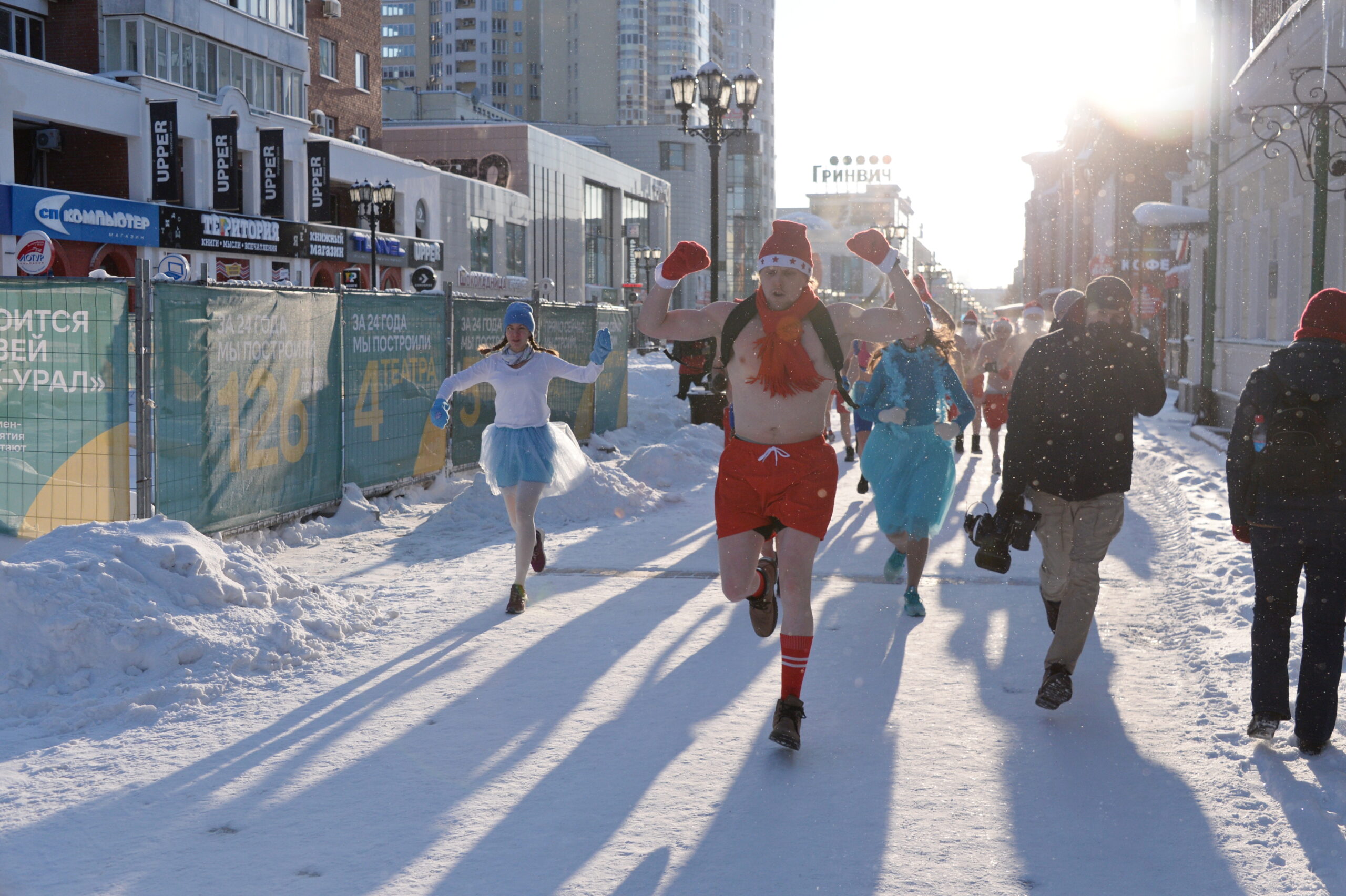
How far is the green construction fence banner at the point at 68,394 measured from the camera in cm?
823

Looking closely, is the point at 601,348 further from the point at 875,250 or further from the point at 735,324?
the point at 875,250

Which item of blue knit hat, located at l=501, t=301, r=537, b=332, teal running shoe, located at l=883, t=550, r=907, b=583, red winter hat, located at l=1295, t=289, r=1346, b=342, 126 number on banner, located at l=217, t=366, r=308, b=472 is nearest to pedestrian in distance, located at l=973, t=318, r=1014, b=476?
teal running shoe, located at l=883, t=550, r=907, b=583

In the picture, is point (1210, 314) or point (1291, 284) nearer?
point (1291, 284)

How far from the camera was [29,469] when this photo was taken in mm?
8531

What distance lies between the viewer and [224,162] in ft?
117

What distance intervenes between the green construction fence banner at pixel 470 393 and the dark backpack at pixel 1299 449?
31.3ft

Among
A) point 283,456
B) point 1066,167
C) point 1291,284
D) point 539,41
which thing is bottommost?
point 283,456

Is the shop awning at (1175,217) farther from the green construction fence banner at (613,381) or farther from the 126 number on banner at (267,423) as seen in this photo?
the 126 number on banner at (267,423)

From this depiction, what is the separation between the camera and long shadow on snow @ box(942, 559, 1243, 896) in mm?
3723

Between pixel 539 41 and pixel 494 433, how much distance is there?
14433 cm

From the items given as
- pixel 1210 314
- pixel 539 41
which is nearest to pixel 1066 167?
pixel 1210 314

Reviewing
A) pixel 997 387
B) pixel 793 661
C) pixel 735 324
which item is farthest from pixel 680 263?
pixel 997 387

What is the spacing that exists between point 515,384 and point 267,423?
2.82 m

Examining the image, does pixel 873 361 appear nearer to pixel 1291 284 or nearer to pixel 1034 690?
pixel 1034 690
